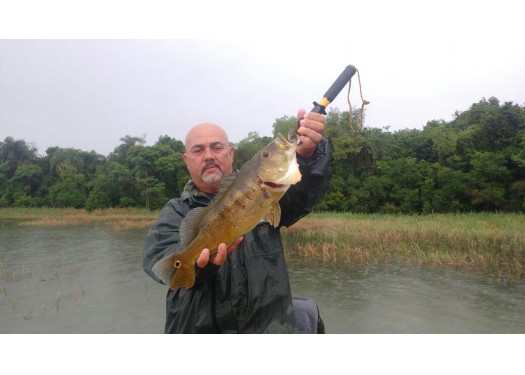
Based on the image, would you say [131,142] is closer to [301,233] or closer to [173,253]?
[301,233]

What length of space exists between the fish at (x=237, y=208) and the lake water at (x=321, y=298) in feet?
22.8

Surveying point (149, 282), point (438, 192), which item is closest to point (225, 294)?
point (149, 282)

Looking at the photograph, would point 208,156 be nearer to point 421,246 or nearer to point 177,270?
point 177,270

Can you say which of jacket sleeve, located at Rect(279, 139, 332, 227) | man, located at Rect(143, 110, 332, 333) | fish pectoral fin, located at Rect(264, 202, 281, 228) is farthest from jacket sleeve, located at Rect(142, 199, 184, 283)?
jacket sleeve, located at Rect(279, 139, 332, 227)

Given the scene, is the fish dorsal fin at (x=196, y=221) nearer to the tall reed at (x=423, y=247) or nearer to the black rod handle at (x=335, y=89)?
the black rod handle at (x=335, y=89)

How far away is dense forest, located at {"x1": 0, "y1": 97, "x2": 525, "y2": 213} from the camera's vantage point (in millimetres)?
34594

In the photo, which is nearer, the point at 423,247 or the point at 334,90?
the point at 334,90

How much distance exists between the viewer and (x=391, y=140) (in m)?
42.3

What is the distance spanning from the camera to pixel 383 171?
40312 mm

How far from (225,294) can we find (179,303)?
0.35 meters

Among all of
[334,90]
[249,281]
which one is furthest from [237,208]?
[334,90]

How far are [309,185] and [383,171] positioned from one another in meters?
39.2

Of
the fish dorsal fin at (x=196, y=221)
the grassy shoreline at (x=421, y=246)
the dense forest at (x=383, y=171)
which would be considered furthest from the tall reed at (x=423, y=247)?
the dense forest at (x=383, y=171)

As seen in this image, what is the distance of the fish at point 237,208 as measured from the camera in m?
2.34
